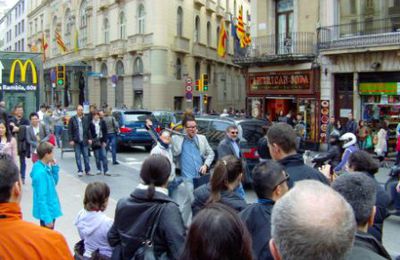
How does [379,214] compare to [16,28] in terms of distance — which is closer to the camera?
[379,214]

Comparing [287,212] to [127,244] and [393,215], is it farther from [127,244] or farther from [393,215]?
[393,215]

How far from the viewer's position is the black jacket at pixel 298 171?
13.7ft

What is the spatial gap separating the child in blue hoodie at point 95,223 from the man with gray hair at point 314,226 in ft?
8.50

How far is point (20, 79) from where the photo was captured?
53.4 ft

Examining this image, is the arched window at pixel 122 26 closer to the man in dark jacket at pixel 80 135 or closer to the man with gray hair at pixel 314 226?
the man in dark jacket at pixel 80 135

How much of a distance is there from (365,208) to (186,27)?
3664 cm

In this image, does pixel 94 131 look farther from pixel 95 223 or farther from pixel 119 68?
pixel 119 68

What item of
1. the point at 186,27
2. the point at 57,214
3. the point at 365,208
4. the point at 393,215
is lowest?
the point at 393,215

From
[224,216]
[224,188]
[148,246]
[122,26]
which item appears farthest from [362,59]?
[122,26]

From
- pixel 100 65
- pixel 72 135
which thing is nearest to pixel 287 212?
pixel 72 135

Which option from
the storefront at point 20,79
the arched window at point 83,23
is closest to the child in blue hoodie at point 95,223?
the storefront at point 20,79

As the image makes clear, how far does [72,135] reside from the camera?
A: 13.4 meters

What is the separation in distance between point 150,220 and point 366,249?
158 cm

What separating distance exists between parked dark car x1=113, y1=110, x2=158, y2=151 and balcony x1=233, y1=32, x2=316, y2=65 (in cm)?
703
